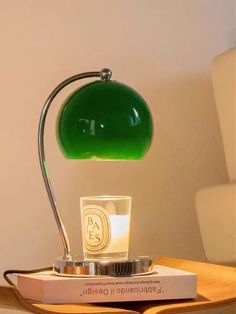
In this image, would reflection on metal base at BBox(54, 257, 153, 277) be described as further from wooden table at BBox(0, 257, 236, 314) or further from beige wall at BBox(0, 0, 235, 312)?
beige wall at BBox(0, 0, 235, 312)

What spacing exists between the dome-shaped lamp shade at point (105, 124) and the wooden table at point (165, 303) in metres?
0.28

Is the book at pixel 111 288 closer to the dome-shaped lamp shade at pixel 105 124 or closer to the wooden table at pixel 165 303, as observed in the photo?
the wooden table at pixel 165 303

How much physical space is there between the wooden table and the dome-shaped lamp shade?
0.92 feet

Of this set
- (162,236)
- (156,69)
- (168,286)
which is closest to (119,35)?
(156,69)

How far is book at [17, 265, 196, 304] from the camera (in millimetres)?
1247

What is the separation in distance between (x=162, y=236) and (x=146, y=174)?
0.60 ft

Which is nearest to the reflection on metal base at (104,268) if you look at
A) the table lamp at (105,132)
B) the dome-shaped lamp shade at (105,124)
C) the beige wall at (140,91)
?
the table lamp at (105,132)

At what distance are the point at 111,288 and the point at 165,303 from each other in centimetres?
10

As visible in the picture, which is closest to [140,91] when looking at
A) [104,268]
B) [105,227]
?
[105,227]

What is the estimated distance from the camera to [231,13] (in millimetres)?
2096

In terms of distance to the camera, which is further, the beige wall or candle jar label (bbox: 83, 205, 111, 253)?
the beige wall

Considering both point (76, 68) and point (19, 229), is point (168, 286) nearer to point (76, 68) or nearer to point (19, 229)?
point (19, 229)

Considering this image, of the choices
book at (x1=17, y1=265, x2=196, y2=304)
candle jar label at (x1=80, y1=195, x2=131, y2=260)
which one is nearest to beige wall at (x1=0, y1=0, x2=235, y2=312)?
candle jar label at (x1=80, y1=195, x2=131, y2=260)

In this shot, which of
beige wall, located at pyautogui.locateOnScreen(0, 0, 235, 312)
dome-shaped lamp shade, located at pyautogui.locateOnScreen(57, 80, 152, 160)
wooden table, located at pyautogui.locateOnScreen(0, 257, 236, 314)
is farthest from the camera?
beige wall, located at pyautogui.locateOnScreen(0, 0, 235, 312)
